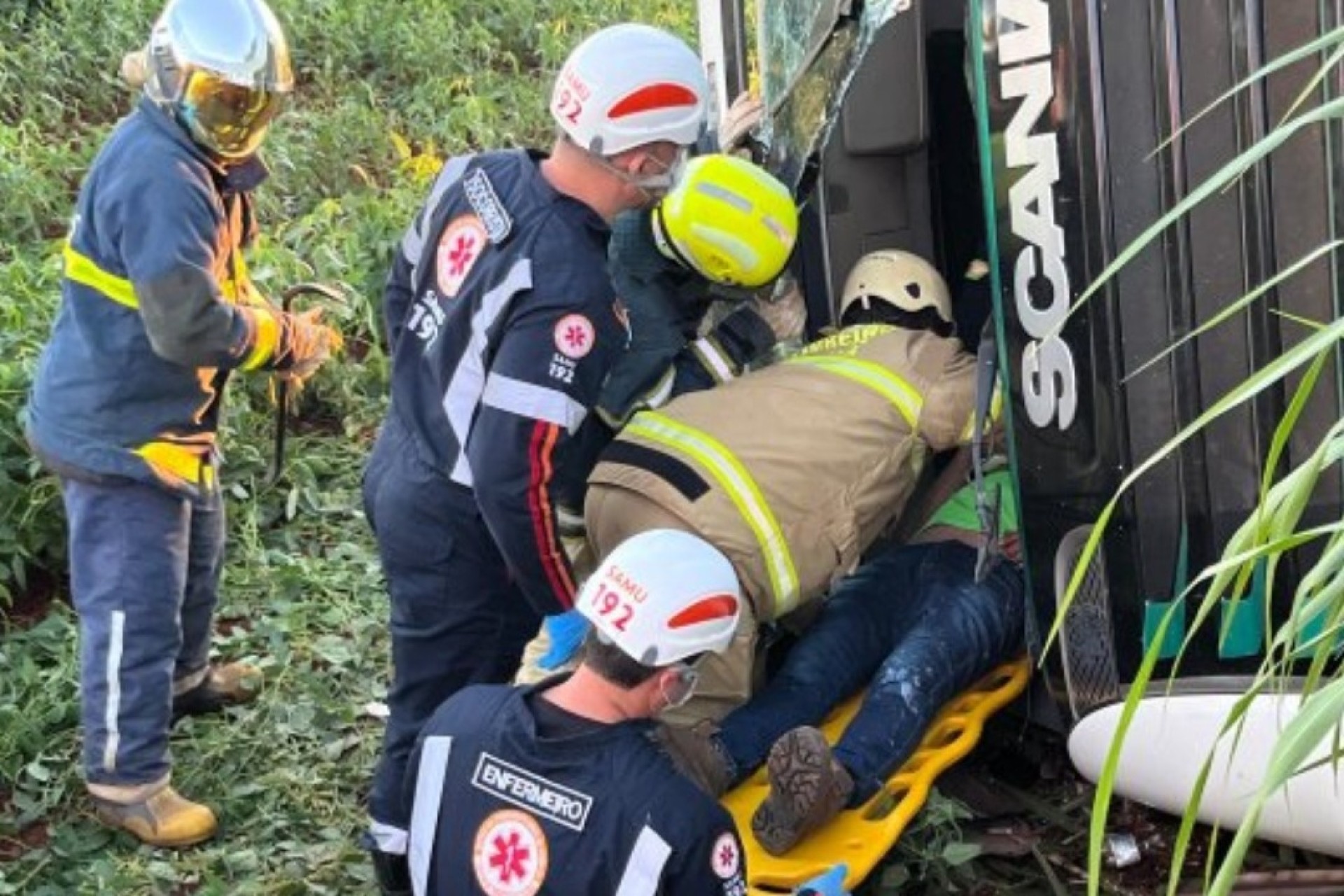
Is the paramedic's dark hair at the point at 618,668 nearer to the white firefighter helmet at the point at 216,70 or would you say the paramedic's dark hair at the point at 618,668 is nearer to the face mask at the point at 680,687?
the face mask at the point at 680,687

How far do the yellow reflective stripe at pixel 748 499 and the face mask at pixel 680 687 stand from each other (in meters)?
0.87

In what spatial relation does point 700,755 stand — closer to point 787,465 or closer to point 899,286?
point 787,465

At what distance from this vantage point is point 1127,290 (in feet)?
12.1

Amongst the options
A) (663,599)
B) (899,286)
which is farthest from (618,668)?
(899,286)

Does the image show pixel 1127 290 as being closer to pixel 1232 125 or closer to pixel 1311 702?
pixel 1232 125

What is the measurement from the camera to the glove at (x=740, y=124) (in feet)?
16.6

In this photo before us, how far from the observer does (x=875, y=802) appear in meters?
4.07

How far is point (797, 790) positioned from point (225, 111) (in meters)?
1.69

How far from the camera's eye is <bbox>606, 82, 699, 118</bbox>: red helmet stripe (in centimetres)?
372

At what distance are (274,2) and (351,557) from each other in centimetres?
374

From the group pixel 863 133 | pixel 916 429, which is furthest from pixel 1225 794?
pixel 863 133

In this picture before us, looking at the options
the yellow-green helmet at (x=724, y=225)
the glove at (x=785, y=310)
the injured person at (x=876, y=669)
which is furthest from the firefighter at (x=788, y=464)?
the glove at (x=785, y=310)

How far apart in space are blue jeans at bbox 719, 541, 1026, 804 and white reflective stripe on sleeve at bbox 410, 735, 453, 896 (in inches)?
38.8

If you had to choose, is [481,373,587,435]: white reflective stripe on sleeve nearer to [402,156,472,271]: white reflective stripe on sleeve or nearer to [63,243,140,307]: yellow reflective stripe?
[402,156,472,271]: white reflective stripe on sleeve
